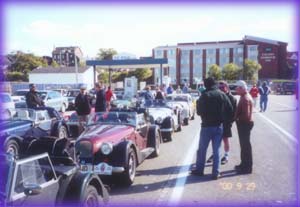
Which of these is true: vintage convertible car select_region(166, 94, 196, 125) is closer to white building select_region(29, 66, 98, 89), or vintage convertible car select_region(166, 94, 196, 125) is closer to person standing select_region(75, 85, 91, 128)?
person standing select_region(75, 85, 91, 128)

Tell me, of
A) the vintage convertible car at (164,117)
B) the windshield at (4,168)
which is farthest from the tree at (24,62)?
the windshield at (4,168)

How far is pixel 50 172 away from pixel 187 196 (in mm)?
2316

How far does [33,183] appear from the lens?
3604mm

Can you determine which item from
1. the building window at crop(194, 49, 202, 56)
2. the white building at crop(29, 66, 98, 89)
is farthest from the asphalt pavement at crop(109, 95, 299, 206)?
the building window at crop(194, 49, 202, 56)

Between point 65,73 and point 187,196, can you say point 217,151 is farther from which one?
point 65,73

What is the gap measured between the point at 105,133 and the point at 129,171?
3.18 feet

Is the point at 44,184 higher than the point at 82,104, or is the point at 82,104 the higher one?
the point at 82,104

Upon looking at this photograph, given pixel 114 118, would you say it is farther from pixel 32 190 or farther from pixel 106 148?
pixel 32 190

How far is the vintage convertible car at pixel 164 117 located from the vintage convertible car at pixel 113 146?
170cm

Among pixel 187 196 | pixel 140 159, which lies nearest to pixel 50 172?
pixel 187 196

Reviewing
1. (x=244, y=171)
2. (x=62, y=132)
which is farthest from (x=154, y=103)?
(x=244, y=171)

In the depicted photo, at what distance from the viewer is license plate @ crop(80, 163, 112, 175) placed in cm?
592

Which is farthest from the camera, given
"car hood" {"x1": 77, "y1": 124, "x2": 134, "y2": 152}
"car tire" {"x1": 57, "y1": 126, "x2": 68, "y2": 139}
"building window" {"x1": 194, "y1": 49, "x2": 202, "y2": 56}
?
"building window" {"x1": 194, "y1": 49, "x2": 202, "y2": 56}

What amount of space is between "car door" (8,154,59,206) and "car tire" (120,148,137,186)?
2110mm
